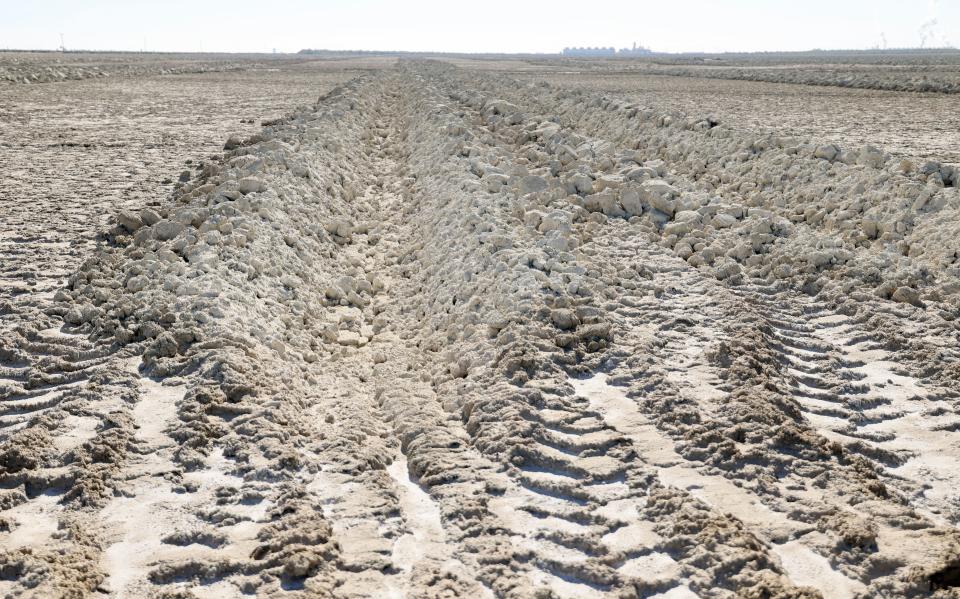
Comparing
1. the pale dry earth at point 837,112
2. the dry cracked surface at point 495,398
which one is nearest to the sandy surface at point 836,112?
the pale dry earth at point 837,112

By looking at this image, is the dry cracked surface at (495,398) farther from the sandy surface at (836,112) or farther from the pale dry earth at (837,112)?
the sandy surface at (836,112)

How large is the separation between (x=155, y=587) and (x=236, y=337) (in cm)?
249

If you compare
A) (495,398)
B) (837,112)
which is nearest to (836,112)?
(837,112)

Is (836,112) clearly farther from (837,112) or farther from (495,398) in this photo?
(495,398)

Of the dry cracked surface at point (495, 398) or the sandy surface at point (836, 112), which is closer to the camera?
the dry cracked surface at point (495, 398)

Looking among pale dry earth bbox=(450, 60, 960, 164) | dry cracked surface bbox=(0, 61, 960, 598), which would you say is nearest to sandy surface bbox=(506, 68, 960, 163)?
pale dry earth bbox=(450, 60, 960, 164)

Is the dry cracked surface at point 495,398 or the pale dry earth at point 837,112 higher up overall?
the pale dry earth at point 837,112

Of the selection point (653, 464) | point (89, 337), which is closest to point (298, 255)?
point (89, 337)

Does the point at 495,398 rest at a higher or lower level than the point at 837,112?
lower

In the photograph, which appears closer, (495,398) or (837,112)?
(495,398)

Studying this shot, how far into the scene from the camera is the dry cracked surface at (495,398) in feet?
11.7

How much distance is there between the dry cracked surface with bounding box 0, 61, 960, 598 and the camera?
355 centimetres

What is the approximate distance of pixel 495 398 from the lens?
4.97 m

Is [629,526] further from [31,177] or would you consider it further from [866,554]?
[31,177]
